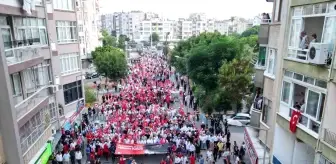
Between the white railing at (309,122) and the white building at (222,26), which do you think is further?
the white building at (222,26)

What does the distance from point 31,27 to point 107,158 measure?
33.3 ft

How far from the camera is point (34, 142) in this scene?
50.8 feet

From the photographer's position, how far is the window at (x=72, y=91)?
27094 millimetres

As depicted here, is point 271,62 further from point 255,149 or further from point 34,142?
point 34,142

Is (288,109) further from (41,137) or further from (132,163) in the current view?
(41,137)

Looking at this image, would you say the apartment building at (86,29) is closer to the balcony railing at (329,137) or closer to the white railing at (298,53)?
the white railing at (298,53)

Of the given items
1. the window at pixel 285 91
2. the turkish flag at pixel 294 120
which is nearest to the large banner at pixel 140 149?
the window at pixel 285 91

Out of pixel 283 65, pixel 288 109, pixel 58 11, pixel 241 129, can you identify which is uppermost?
pixel 58 11

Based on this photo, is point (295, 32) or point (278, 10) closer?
point (295, 32)

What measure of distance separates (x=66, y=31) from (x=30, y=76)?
11.2 meters

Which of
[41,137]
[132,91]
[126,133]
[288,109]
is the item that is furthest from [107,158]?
[132,91]

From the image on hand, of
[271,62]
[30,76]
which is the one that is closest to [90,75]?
[30,76]

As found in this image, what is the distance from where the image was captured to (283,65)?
1384 centimetres

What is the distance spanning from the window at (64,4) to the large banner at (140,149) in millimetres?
14261
